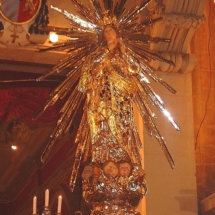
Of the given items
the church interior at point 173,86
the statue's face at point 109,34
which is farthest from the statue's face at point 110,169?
the church interior at point 173,86

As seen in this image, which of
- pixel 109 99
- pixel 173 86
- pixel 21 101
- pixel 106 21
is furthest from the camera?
pixel 21 101

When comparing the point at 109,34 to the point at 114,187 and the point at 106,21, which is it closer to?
the point at 106,21

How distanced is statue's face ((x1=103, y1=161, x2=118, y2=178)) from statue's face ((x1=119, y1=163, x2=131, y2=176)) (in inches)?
1.1

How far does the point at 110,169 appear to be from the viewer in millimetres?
3619

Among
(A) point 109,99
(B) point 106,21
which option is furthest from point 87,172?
(B) point 106,21

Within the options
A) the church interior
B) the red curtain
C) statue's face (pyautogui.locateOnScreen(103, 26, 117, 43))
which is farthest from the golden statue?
the red curtain

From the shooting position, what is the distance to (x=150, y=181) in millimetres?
5039

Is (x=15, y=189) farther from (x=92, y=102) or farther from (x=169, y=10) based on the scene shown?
(x=92, y=102)

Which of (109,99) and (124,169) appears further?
(109,99)

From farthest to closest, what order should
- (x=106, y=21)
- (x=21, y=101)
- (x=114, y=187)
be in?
(x=21, y=101) < (x=106, y=21) < (x=114, y=187)

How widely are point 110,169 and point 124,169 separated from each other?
0.27ft

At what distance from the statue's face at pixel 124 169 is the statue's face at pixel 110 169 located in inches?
1.1

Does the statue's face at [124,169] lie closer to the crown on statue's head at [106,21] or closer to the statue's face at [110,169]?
the statue's face at [110,169]

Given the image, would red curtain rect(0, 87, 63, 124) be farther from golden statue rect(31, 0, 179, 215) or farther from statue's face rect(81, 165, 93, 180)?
statue's face rect(81, 165, 93, 180)
